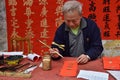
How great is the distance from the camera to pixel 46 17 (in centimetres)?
369

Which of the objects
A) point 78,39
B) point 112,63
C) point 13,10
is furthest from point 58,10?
point 112,63

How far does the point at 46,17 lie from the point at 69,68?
6.06 feet

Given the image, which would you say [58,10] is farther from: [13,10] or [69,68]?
[69,68]

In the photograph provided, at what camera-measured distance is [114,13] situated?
11.2 ft

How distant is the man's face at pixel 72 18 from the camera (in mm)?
2201

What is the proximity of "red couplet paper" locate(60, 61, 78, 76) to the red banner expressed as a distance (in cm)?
156

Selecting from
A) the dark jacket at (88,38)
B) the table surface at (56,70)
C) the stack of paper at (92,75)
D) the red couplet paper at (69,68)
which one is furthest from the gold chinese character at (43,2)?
the stack of paper at (92,75)

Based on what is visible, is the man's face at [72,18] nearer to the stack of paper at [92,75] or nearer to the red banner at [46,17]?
the stack of paper at [92,75]

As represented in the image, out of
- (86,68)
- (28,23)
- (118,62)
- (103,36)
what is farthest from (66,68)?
(28,23)

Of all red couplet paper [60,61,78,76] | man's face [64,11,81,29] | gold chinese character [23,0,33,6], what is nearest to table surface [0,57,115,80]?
red couplet paper [60,61,78,76]

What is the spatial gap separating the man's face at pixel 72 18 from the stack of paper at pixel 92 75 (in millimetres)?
557

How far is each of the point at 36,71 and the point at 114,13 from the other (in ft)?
6.15

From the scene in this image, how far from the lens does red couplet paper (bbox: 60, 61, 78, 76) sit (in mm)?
1848

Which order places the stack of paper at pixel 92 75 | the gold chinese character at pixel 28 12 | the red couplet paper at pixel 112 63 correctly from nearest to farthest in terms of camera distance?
the stack of paper at pixel 92 75 → the red couplet paper at pixel 112 63 → the gold chinese character at pixel 28 12
